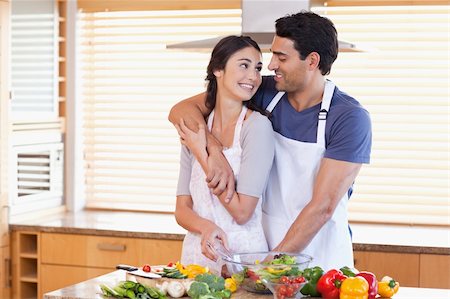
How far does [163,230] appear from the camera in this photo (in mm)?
4234

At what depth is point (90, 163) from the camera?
4.98 m

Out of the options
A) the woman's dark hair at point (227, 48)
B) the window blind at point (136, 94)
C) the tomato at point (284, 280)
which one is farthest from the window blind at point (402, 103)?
the tomato at point (284, 280)

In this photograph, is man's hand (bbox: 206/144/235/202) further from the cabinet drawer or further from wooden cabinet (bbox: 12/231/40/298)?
wooden cabinet (bbox: 12/231/40/298)

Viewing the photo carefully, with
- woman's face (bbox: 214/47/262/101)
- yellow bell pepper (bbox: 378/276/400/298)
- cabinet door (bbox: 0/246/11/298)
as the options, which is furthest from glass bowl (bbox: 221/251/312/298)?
cabinet door (bbox: 0/246/11/298)

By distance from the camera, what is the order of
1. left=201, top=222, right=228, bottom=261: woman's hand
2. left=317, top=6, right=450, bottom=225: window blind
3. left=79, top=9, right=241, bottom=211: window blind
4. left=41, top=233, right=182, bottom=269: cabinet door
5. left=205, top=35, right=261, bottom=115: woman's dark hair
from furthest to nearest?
left=79, top=9, right=241, bottom=211: window blind < left=317, top=6, right=450, bottom=225: window blind < left=41, top=233, right=182, bottom=269: cabinet door < left=205, top=35, right=261, bottom=115: woman's dark hair < left=201, top=222, right=228, bottom=261: woman's hand

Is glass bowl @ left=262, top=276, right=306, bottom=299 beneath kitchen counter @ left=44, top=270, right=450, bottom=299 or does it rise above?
above

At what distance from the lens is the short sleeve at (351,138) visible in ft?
9.55

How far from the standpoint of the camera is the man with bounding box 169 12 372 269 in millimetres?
2918

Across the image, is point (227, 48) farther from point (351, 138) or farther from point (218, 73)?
point (351, 138)

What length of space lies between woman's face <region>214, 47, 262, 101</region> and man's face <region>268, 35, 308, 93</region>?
8cm

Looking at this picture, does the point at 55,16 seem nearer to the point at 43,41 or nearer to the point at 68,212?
the point at 43,41

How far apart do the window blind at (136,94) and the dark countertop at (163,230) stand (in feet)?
0.74

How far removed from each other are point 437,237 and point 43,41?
230 cm

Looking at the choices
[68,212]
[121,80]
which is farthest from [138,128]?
[68,212]
